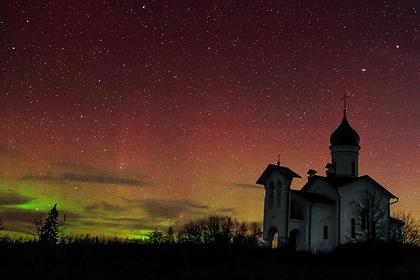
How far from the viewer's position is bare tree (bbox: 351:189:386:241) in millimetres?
41250

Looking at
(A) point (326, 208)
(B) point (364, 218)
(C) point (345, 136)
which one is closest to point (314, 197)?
(A) point (326, 208)

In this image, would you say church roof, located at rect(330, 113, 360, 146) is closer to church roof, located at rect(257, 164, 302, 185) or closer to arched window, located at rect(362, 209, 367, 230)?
arched window, located at rect(362, 209, 367, 230)

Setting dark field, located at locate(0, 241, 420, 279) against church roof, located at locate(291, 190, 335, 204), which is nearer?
dark field, located at locate(0, 241, 420, 279)

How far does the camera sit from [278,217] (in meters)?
39.4

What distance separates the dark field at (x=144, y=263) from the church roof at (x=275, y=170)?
28.5 m

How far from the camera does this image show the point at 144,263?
7.96m

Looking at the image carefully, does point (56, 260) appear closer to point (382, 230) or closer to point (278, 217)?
point (278, 217)

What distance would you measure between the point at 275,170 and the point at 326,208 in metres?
5.45

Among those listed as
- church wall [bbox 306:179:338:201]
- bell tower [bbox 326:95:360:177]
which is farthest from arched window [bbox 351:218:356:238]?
bell tower [bbox 326:95:360:177]

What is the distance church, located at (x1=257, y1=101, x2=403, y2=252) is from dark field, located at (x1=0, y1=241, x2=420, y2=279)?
93.9 feet

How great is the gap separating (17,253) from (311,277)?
4.67 meters

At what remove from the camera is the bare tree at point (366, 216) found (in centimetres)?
4125

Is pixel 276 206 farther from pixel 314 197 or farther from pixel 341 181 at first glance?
pixel 341 181

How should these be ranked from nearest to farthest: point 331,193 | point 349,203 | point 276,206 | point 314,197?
1. point 276,206
2. point 314,197
3. point 349,203
4. point 331,193
